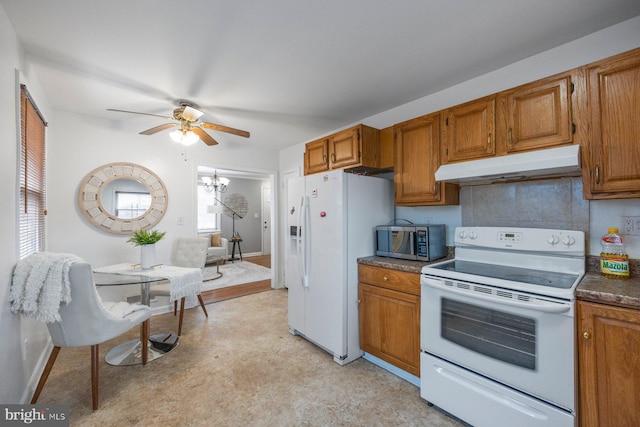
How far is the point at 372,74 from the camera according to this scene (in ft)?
7.47

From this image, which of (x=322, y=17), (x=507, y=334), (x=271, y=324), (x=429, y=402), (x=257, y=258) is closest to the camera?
(x=507, y=334)

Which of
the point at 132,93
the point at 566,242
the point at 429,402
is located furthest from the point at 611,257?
the point at 132,93

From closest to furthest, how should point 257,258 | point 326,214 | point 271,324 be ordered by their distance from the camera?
point 326,214
point 271,324
point 257,258

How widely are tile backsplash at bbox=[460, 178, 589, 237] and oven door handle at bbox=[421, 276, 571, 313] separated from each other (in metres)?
0.78

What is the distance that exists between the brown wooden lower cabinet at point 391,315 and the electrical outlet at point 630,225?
124 centimetres

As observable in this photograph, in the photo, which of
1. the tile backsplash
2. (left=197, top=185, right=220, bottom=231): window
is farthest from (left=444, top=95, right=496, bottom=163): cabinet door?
(left=197, top=185, right=220, bottom=231): window

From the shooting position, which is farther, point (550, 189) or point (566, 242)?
point (550, 189)

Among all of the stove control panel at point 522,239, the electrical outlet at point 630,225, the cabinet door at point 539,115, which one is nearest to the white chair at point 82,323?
the stove control panel at point 522,239

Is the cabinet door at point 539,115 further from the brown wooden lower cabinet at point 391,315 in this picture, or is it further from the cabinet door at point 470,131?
the brown wooden lower cabinet at point 391,315

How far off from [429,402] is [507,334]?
2.41 ft

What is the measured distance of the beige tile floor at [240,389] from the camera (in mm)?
1722

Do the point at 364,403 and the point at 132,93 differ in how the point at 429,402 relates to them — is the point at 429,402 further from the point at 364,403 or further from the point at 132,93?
the point at 132,93

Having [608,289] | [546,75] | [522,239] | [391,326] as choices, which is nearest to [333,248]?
[391,326]

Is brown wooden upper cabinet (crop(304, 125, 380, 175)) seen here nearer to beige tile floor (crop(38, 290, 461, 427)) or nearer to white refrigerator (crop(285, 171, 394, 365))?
white refrigerator (crop(285, 171, 394, 365))
